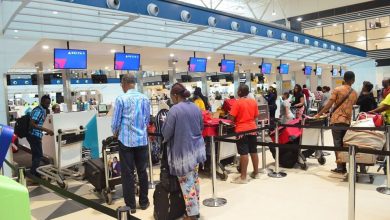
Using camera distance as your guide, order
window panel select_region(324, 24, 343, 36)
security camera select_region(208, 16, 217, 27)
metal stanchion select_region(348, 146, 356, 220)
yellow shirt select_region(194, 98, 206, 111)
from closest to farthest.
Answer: metal stanchion select_region(348, 146, 356, 220) → yellow shirt select_region(194, 98, 206, 111) → security camera select_region(208, 16, 217, 27) → window panel select_region(324, 24, 343, 36)

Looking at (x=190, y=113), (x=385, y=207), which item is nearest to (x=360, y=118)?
(x=385, y=207)

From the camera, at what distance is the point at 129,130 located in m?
4.12

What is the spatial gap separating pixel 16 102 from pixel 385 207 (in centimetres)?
2069

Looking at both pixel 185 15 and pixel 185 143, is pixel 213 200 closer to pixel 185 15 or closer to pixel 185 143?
pixel 185 143

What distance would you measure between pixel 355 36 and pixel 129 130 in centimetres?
2684

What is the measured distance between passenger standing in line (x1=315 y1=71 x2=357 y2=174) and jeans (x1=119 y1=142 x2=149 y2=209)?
3186 mm

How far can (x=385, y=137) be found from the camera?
17.1 ft

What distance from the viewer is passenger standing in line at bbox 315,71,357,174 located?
5.45 meters

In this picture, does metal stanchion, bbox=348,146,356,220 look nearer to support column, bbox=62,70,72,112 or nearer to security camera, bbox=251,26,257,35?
security camera, bbox=251,26,257,35

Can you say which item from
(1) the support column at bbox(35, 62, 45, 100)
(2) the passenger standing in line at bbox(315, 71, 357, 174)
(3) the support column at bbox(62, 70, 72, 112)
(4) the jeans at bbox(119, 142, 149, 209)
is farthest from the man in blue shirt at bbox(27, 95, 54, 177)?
(2) the passenger standing in line at bbox(315, 71, 357, 174)

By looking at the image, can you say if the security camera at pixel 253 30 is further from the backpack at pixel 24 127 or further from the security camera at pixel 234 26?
the backpack at pixel 24 127

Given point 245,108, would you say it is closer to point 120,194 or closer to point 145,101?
point 145,101

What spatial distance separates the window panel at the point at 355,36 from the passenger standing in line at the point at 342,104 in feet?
77.0

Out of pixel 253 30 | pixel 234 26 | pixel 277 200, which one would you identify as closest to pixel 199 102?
pixel 277 200
